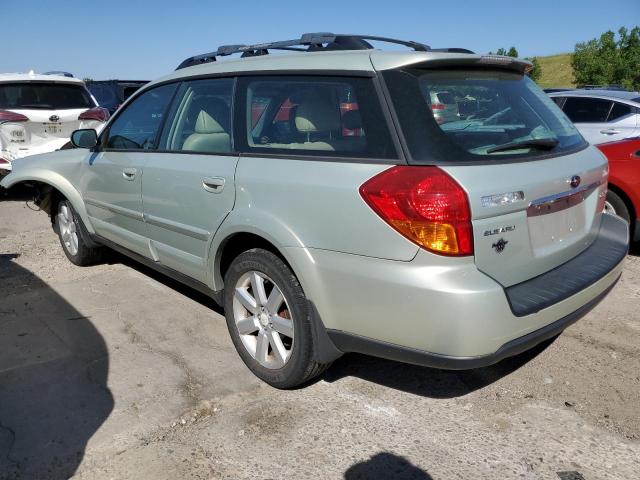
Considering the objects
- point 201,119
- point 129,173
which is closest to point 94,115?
point 129,173

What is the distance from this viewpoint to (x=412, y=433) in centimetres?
270

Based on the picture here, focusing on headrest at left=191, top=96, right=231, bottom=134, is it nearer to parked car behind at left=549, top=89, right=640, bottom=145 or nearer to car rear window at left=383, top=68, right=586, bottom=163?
car rear window at left=383, top=68, right=586, bottom=163

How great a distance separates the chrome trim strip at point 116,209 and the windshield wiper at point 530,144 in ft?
8.34

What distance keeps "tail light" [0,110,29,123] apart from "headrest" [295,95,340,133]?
6377 mm

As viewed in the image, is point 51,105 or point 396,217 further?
point 51,105

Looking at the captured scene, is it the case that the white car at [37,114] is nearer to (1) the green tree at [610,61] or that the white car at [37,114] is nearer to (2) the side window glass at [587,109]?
(2) the side window glass at [587,109]

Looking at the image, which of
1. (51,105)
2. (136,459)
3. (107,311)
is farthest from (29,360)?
(51,105)

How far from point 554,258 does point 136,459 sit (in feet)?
7.13

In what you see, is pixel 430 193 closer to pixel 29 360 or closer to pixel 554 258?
pixel 554 258

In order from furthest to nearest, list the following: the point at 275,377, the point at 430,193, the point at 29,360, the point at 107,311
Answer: the point at 107,311, the point at 29,360, the point at 275,377, the point at 430,193

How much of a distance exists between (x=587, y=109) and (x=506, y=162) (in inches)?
242

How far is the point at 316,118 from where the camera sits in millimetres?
2873

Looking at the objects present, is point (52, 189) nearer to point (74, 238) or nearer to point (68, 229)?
point (68, 229)

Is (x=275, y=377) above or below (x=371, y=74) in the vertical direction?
below
